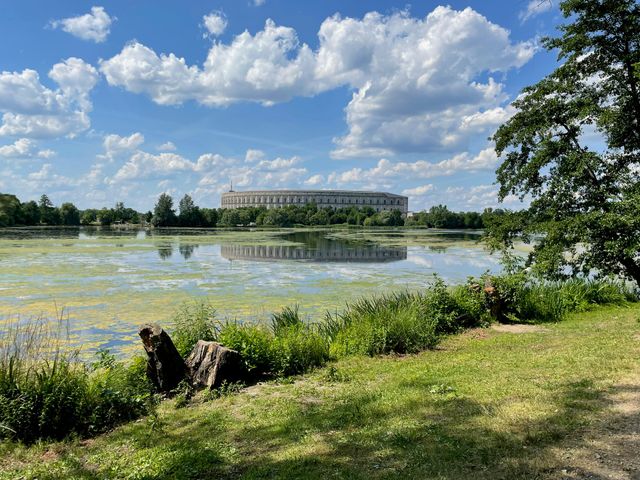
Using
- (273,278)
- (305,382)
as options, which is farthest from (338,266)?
(305,382)

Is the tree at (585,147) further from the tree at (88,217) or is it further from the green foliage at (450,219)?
the tree at (88,217)

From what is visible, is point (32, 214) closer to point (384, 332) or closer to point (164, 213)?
point (164, 213)

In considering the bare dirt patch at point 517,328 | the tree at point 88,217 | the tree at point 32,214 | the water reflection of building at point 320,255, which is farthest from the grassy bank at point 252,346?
the tree at point 88,217

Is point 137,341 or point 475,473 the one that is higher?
point 475,473

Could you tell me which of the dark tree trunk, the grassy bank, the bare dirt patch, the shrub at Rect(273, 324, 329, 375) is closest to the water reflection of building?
the grassy bank

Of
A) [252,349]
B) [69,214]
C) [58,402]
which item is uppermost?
[69,214]

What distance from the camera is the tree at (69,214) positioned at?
119 m

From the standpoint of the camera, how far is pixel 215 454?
4.48 m

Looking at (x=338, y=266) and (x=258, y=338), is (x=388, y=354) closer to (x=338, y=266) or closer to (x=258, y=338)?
(x=258, y=338)

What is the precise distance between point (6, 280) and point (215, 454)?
59.2 ft

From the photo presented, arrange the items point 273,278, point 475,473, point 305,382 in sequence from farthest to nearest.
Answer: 1. point 273,278
2. point 305,382
3. point 475,473

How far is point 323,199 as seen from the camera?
625ft

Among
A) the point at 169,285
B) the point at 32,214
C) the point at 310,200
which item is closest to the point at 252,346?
the point at 169,285

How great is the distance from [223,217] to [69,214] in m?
40.1
